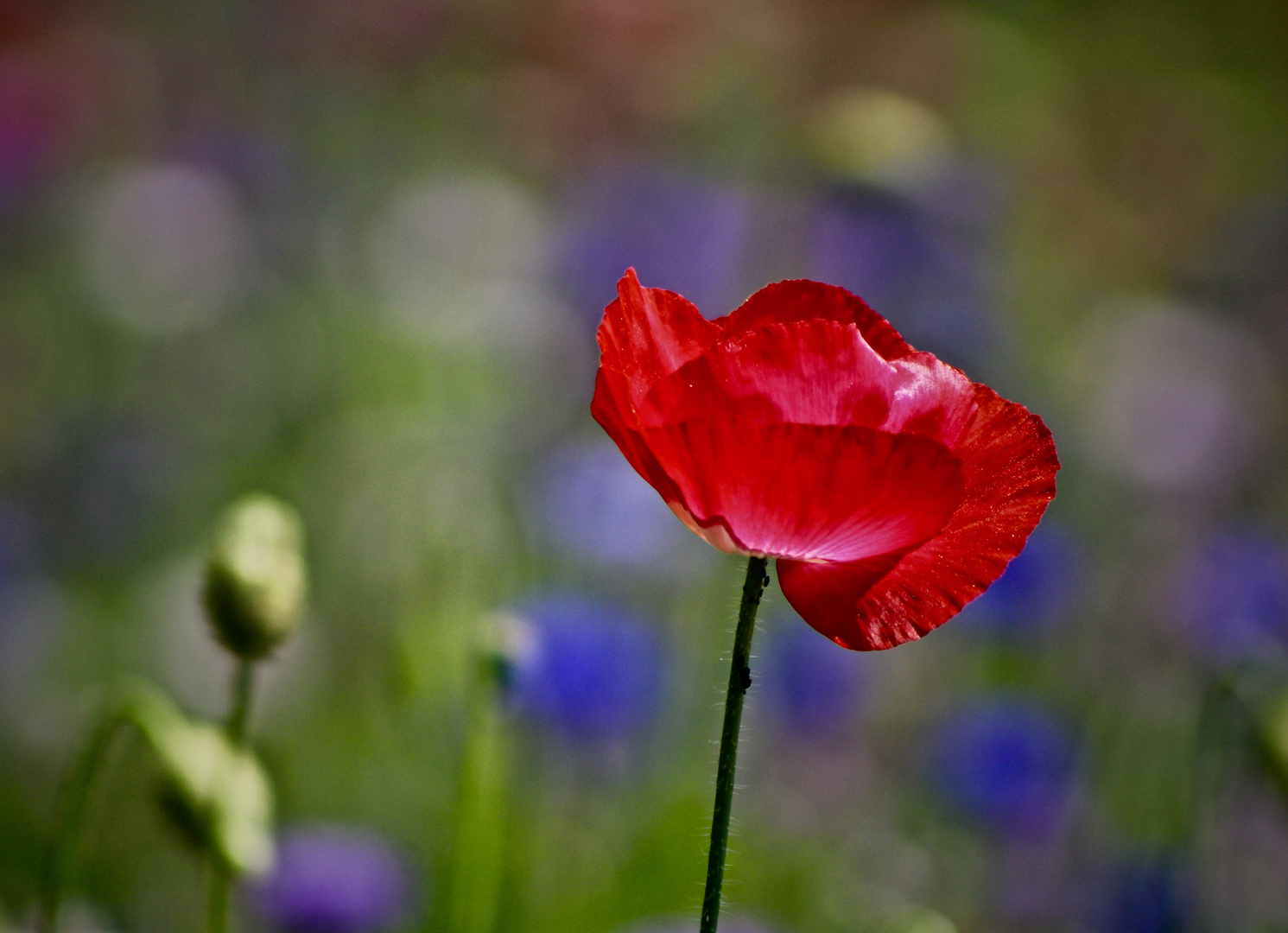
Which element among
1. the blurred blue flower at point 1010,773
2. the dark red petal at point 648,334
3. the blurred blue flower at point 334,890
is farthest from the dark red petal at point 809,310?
the blurred blue flower at point 1010,773

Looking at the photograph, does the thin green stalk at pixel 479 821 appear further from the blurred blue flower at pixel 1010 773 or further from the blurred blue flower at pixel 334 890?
the blurred blue flower at pixel 1010 773

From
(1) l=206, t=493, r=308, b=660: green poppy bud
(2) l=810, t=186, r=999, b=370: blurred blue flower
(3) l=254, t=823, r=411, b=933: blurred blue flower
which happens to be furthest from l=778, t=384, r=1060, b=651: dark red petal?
(2) l=810, t=186, r=999, b=370: blurred blue flower

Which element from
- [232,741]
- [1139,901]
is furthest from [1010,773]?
[232,741]

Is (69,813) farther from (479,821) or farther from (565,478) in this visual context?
(565,478)

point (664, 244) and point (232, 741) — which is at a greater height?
point (664, 244)

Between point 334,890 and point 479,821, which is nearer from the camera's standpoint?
point 479,821

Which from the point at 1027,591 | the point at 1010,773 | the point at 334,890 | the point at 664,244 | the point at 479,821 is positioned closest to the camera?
the point at 479,821

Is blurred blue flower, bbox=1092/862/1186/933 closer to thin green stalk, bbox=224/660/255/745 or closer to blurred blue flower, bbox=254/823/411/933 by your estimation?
blurred blue flower, bbox=254/823/411/933
